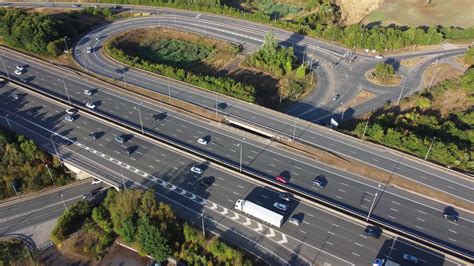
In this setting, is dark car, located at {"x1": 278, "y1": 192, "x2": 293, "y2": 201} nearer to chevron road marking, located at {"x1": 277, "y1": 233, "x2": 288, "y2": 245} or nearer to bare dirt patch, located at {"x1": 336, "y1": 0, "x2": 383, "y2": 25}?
chevron road marking, located at {"x1": 277, "y1": 233, "x2": 288, "y2": 245}

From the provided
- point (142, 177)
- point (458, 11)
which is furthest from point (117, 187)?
point (458, 11)

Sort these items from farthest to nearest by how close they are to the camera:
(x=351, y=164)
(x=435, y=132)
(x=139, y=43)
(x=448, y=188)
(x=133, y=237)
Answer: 1. (x=139, y=43)
2. (x=435, y=132)
3. (x=351, y=164)
4. (x=448, y=188)
5. (x=133, y=237)

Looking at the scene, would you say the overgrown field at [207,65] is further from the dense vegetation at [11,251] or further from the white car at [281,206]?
the dense vegetation at [11,251]

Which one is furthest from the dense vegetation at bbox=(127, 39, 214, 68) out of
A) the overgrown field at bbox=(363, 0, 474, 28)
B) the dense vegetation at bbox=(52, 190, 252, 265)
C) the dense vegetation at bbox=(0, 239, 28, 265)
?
the dense vegetation at bbox=(0, 239, 28, 265)

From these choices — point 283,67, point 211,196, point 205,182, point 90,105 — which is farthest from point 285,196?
point 90,105

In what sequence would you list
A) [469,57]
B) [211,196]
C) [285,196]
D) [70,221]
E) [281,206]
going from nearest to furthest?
[281,206], [285,196], [211,196], [70,221], [469,57]

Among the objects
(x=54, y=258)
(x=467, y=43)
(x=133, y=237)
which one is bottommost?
(x=54, y=258)

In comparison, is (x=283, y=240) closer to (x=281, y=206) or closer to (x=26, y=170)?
(x=281, y=206)

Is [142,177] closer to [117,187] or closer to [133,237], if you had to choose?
[117,187]

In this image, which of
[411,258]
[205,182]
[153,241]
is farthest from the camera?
[205,182]
